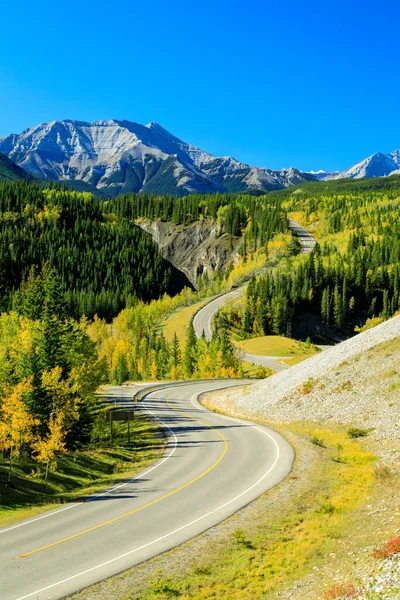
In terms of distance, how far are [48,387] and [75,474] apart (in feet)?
34.0

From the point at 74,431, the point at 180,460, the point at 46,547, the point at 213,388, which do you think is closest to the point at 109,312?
the point at 213,388

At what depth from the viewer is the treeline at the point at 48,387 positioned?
33719 mm

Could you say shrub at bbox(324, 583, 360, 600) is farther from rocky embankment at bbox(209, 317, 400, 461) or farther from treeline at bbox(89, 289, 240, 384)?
treeline at bbox(89, 289, 240, 384)

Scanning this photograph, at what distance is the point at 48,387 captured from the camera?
134 ft

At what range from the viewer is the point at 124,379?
11894 cm

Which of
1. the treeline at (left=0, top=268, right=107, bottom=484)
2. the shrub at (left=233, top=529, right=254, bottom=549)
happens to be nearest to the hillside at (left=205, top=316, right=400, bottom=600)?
the shrub at (left=233, top=529, right=254, bottom=549)

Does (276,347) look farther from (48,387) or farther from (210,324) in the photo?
(48,387)

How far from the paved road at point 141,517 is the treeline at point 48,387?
8.49 m

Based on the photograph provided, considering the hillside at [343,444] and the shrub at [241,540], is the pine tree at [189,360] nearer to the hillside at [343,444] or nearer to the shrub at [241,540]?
the hillside at [343,444]

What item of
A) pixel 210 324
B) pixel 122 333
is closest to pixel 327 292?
pixel 210 324

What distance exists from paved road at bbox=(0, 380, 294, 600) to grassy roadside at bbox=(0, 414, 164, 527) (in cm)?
149

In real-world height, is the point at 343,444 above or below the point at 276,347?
above

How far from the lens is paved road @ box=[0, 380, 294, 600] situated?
16.2 meters

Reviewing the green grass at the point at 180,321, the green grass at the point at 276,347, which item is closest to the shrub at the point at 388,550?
the green grass at the point at 276,347
